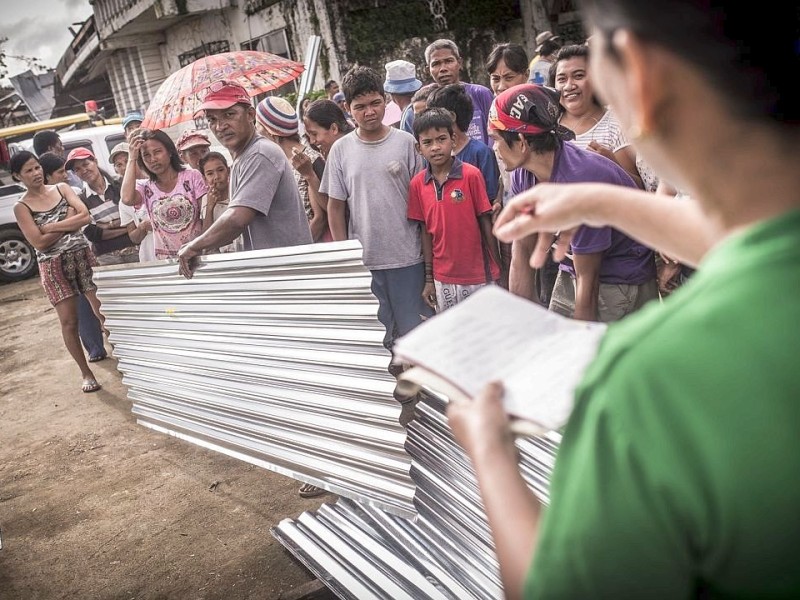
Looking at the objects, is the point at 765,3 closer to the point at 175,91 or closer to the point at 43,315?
the point at 175,91

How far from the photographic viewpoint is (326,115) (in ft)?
15.2

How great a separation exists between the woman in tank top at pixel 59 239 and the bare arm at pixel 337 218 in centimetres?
256

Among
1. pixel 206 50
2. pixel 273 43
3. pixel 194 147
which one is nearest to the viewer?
pixel 194 147

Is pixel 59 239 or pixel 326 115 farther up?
pixel 326 115

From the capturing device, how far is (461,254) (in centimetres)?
384

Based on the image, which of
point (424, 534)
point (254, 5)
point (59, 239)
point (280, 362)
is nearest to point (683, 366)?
point (424, 534)

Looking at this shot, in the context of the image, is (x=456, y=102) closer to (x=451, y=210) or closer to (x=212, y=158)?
(x=451, y=210)

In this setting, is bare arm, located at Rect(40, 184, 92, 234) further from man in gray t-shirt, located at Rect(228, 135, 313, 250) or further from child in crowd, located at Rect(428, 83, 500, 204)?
child in crowd, located at Rect(428, 83, 500, 204)

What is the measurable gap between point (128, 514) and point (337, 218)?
198 cm

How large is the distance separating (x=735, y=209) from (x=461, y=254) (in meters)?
3.14

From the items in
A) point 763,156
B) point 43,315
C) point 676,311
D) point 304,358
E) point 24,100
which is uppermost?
point 24,100

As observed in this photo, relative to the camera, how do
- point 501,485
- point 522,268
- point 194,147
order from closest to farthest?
point 501,485
point 522,268
point 194,147

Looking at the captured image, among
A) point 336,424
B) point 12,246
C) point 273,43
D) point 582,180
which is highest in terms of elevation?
point 273,43

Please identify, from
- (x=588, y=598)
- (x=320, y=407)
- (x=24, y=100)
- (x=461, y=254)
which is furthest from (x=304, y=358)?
(x=24, y=100)
